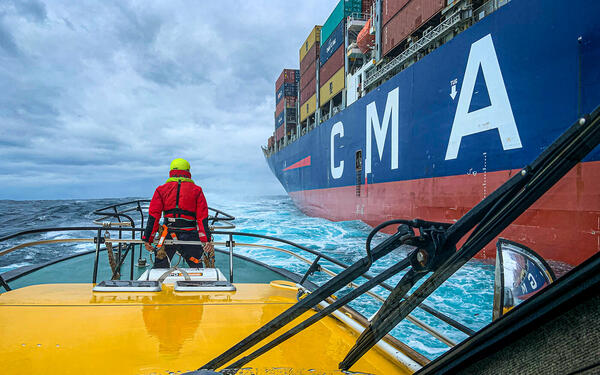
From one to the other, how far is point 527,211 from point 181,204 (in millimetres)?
6320

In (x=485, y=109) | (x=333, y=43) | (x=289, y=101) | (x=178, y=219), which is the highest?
(x=333, y=43)

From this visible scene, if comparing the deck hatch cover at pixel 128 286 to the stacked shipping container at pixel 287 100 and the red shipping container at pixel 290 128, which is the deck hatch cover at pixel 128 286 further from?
the red shipping container at pixel 290 128

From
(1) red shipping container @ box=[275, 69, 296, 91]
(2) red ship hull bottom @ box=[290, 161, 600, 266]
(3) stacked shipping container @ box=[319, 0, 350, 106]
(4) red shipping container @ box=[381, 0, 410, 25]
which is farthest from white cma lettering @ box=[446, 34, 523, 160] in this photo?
(1) red shipping container @ box=[275, 69, 296, 91]

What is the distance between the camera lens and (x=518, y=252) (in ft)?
3.57

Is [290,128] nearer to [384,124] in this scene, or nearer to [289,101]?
[289,101]

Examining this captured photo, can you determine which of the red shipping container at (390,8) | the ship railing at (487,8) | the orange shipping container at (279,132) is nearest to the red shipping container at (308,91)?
the orange shipping container at (279,132)

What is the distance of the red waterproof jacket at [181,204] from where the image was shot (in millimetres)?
3619

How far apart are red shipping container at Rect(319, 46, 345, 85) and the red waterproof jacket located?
13858 mm

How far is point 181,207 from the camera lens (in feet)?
12.0

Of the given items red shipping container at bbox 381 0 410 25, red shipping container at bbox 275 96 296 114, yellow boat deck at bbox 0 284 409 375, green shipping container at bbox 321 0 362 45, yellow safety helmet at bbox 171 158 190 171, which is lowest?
yellow boat deck at bbox 0 284 409 375

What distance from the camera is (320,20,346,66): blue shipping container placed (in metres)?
15.8

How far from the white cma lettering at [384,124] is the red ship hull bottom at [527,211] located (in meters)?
0.96

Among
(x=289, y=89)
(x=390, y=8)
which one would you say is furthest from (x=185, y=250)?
(x=289, y=89)

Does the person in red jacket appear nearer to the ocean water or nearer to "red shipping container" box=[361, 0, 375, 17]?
the ocean water
